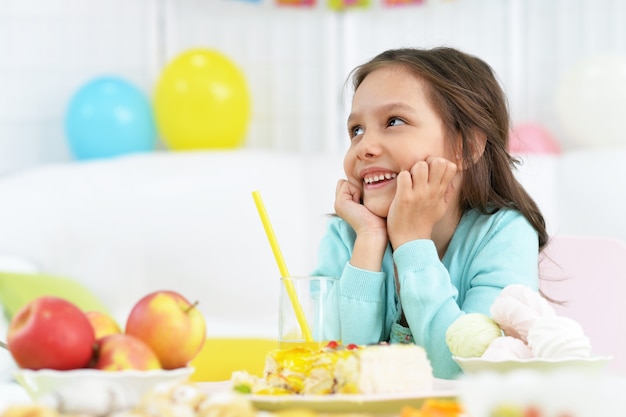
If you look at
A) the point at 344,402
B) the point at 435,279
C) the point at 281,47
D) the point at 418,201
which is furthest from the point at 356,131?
the point at 281,47

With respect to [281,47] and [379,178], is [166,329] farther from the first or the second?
[281,47]

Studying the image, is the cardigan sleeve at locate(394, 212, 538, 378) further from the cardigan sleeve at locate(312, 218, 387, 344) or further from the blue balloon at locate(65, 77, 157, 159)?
the blue balloon at locate(65, 77, 157, 159)

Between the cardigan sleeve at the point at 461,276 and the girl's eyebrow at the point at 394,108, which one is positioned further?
the girl's eyebrow at the point at 394,108

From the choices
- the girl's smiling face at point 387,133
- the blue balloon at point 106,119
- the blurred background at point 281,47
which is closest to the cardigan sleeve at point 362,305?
the girl's smiling face at point 387,133

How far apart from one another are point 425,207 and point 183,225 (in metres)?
2.09

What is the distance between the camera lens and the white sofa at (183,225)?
3.30 m

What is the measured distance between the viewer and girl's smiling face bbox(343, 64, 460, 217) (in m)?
1.42

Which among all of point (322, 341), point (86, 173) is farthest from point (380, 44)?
point (322, 341)

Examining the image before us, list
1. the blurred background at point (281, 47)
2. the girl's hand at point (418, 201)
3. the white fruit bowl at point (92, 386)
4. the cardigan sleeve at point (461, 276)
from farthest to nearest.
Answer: the blurred background at point (281, 47) < the girl's hand at point (418, 201) < the cardigan sleeve at point (461, 276) < the white fruit bowl at point (92, 386)

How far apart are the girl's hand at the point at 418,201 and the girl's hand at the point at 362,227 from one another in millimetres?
28

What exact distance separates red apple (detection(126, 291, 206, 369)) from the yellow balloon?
2.93m

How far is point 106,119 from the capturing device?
369cm

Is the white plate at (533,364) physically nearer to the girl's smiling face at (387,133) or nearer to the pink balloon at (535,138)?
the girl's smiling face at (387,133)

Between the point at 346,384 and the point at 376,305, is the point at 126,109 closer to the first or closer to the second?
the point at 376,305
